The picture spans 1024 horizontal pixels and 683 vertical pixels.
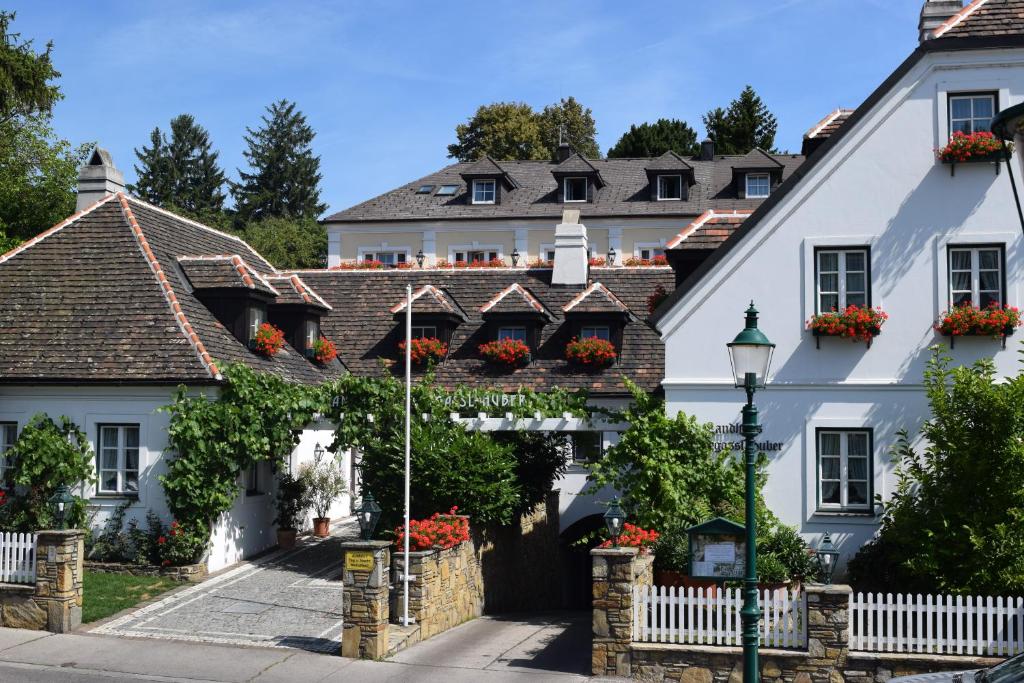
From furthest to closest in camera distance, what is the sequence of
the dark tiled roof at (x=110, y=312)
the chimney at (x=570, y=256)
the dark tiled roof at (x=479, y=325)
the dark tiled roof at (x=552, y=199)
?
the dark tiled roof at (x=552, y=199) → the chimney at (x=570, y=256) → the dark tiled roof at (x=479, y=325) → the dark tiled roof at (x=110, y=312)

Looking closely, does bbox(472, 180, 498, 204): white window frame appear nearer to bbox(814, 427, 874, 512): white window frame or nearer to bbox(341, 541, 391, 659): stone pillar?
bbox(814, 427, 874, 512): white window frame

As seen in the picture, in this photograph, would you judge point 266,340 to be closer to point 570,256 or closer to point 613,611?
point 570,256

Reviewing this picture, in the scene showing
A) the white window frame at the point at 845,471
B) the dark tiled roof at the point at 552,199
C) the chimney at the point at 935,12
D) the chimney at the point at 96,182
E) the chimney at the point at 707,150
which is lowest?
the white window frame at the point at 845,471

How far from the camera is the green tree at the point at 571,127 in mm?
71688

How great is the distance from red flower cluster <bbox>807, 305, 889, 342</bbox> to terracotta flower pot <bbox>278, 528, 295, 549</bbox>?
40.5 feet

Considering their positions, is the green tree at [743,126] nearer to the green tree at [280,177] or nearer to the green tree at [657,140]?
the green tree at [657,140]

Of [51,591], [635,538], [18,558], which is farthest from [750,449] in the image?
[18,558]

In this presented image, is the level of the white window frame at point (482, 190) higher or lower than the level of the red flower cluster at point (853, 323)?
higher

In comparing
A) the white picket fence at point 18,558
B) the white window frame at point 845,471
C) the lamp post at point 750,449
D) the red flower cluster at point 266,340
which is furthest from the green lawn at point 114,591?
the white window frame at point 845,471

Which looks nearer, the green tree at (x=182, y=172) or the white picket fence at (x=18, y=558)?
the white picket fence at (x=18, y=558)

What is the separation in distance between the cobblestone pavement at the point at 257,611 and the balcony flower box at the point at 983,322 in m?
11.4

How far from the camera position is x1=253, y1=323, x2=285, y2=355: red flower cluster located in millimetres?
24891

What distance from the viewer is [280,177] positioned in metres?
84.2

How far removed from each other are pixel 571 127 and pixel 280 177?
958 inches
